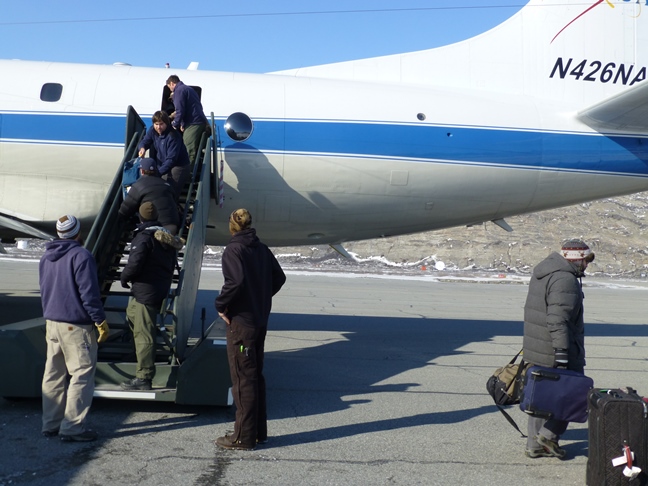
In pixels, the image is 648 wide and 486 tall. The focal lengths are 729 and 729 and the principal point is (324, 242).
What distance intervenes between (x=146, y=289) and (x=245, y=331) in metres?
1.29

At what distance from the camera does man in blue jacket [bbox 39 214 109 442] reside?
5.77 m

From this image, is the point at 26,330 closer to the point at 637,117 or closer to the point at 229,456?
the point at 229,456

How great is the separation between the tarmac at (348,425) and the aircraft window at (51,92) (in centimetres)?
415

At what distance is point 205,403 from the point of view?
6699mm

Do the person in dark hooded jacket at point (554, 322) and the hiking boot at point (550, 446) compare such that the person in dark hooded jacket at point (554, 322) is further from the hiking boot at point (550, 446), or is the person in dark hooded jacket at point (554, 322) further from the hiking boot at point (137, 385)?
the hiking boot at point (137, 385)

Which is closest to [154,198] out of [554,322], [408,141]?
[554,322]

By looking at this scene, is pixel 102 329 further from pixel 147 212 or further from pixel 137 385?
pixel 147 212

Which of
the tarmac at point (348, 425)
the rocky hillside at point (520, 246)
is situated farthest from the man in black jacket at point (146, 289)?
the rocky hillside at point (520, 246)

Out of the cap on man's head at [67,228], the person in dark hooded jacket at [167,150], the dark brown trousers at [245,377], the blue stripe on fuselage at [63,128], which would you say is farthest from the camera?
the blue stripe on fuselage at [63,128]

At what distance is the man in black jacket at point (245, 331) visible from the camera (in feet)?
18.9

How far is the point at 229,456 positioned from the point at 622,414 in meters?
2.87

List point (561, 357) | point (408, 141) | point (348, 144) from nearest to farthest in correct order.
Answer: point (561, 357)
point (348, 144)
point (408, 141)

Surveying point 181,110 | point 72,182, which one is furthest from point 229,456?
point 72,182

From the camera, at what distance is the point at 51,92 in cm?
1067
